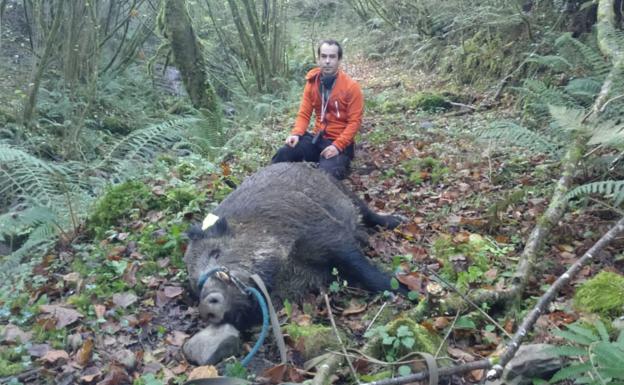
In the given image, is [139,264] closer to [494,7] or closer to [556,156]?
[556,156]

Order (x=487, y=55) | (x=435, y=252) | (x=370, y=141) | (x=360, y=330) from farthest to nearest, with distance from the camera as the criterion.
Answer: (x=487, y=55), (x=370, y=141), (x=435, y=252), (x=360, y=330)

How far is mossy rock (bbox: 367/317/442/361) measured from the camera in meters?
3.47

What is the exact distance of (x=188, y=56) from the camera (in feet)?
37.5

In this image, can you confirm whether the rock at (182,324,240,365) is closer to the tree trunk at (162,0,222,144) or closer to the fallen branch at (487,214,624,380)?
the fallen branch at (487,214,624,380)

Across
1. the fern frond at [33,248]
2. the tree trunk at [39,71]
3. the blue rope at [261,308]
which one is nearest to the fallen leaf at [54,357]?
the blue rope at [261,308]

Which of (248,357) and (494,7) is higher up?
(494,7)

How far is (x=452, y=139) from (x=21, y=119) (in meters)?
6.81

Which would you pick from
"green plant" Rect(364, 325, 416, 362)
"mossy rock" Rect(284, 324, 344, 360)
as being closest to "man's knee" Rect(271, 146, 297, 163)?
"mossy rock" Rect(284, 324, 344, 360)

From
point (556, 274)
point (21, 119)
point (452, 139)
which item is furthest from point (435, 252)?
point (21, 119)

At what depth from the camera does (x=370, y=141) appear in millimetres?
9195

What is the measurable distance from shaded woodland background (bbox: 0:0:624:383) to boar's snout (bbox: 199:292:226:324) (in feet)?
1.36

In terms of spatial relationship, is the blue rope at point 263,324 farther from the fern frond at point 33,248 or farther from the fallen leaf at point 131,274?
Result: the fern frond at point 33,248

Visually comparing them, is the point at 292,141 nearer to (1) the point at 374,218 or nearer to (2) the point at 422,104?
(1) the point at 374,218

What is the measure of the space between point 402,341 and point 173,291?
6.80 feet
